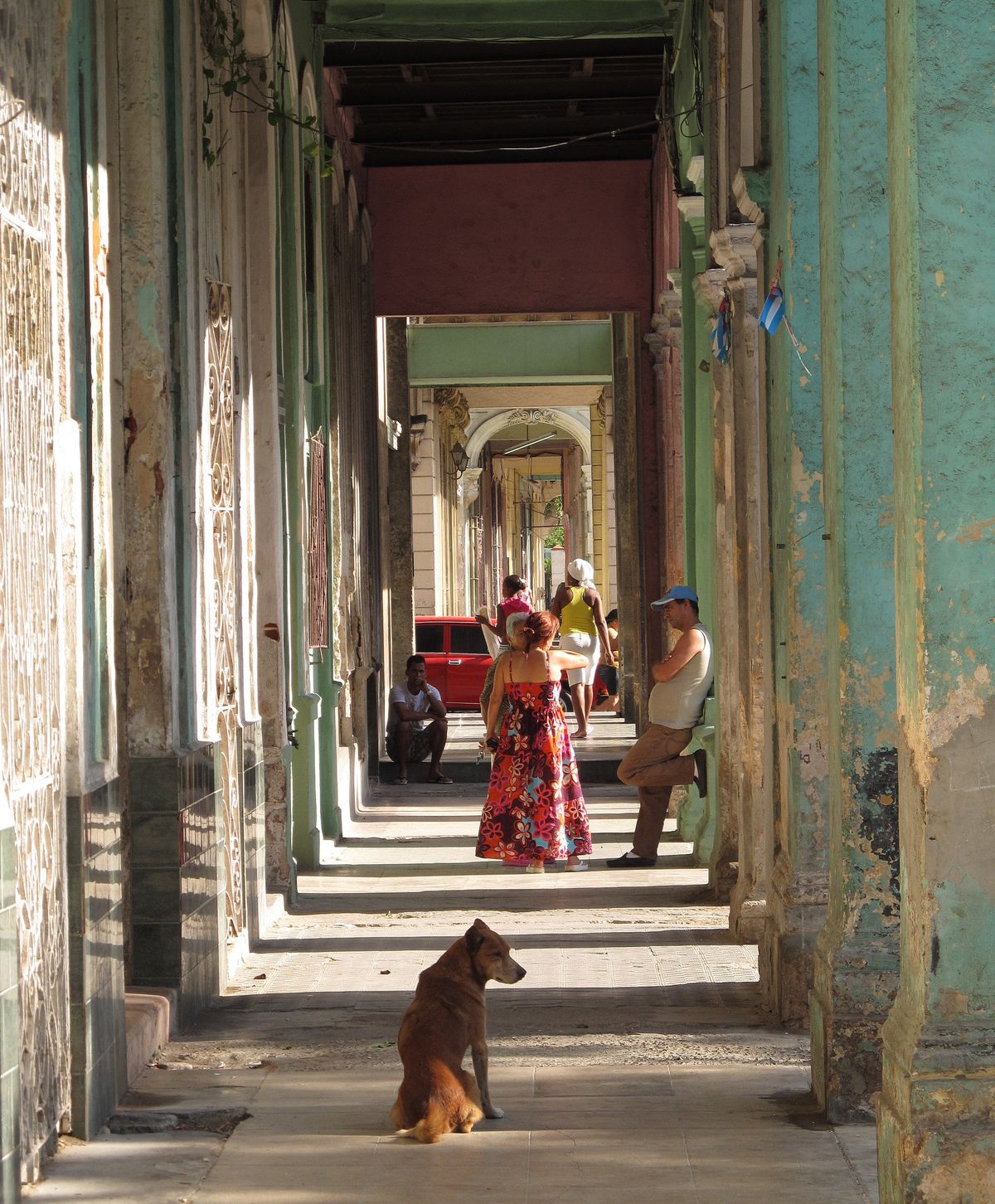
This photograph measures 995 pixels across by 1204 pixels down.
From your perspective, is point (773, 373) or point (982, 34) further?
point (773, 373)

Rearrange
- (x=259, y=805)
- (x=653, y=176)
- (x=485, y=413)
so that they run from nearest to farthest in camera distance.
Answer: (x=259, y=805)
(x=653, y=176)
(x=485, y=413)

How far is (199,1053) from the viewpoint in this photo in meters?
6.87

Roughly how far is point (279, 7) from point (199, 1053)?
629cm

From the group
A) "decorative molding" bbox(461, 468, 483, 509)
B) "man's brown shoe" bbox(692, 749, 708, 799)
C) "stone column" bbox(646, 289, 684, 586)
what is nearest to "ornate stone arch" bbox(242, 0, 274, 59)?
"man's brown shoe" bbox(692, 749, 708, 799)

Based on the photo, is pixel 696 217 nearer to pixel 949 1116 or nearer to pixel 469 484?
pixel 949 1116

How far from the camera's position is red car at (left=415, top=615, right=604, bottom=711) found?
24938 mm

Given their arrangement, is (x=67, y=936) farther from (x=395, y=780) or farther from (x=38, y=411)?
(x=395, y=780)

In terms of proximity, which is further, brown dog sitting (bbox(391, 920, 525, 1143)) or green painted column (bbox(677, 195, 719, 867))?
green painted column (bbox(677, 195, 719, 867))

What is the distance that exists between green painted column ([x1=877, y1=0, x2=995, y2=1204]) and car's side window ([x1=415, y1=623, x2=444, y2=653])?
20901mm

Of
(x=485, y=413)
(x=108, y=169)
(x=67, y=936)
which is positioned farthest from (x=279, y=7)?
(x=485, y=413)

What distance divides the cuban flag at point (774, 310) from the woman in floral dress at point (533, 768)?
174 inches

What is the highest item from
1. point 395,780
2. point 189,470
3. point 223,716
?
point 189,470

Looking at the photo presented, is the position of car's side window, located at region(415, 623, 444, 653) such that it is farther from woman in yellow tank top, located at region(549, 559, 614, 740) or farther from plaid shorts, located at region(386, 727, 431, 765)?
plaid shorts, located at region(386, 727, 431, 765)

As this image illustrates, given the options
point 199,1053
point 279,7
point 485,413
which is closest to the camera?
point 199,1053
